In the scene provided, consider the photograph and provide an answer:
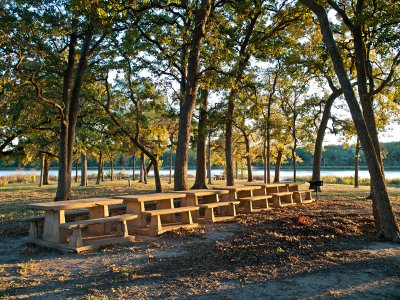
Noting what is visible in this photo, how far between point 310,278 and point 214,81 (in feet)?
25.6

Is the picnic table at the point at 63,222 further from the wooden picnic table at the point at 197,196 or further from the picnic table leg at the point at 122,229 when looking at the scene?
the wooden picnic table at the point at 197,196

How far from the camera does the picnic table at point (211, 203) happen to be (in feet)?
29.5

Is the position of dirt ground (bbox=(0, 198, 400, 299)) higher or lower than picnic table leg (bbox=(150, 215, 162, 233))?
lower

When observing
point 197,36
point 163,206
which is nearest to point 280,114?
point 197,36

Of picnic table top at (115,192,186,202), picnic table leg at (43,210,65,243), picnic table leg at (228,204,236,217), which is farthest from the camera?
picnic table leg at (228,204,236,217)

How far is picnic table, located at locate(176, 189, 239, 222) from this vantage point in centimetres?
898

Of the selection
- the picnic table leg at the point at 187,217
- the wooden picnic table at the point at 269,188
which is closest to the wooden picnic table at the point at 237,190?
the wooden picnic table at the point at 269,188

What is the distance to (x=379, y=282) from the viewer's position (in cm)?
473

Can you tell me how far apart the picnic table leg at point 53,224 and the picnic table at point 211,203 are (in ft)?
9.97

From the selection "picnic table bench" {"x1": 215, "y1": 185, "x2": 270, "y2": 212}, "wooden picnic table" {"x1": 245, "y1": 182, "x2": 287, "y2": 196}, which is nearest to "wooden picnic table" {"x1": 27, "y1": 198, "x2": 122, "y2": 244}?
"picnic table bench" {"x1": 215, "y1": 185, "x2": 270, "y2": 212}

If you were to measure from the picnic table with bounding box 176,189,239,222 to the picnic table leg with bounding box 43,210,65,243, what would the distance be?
3039 mm

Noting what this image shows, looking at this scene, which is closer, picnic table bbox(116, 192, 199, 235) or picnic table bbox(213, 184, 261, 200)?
picnic table bbox(116, 192, 199, 235)

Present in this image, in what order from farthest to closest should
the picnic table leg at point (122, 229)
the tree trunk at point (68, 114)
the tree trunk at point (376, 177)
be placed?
the tree trunk at point (68, 114) → the tree trunk at point (376, 177) → the picnic table leg at point (122, 229)

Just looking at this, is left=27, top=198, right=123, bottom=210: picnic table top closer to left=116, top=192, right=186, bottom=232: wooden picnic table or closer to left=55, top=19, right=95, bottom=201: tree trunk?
left=116, top=192, right=186, bottom=232: wooden picnic table
